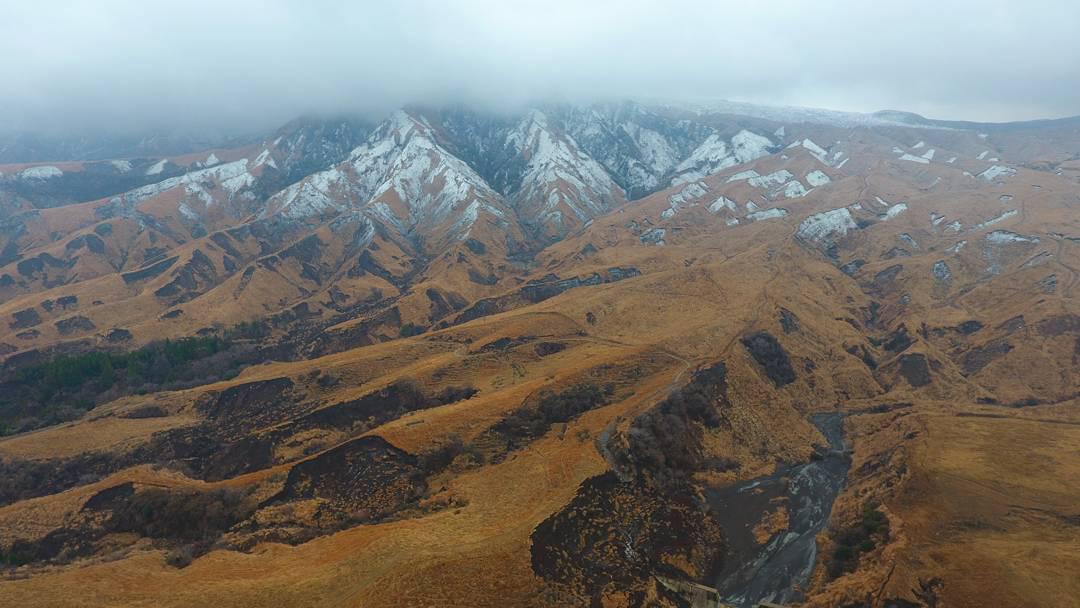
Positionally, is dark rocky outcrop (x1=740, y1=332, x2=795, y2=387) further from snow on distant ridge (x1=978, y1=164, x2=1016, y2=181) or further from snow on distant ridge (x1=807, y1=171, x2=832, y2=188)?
snow on distant ridge (x1=978, y1=164, x2=1016, y2=181)

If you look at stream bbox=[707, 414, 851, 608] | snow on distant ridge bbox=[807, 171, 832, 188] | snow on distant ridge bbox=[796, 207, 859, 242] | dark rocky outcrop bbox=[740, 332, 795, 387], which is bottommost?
stream bbox=[707, 414, 851, 608]

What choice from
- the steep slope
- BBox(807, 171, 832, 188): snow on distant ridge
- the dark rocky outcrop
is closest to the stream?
the steep slope

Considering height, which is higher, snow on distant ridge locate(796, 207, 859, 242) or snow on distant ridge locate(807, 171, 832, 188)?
snow on distant ridge locate(807, 171, 832, 188)

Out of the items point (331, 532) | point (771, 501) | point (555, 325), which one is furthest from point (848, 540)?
point (555, 325)

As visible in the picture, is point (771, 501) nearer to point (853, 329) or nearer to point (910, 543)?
point (910, 543)

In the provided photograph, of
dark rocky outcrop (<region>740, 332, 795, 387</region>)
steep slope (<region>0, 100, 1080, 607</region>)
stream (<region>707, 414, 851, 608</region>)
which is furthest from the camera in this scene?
dark rocky outcrop (<region>740, 332, 795, 387</region>)

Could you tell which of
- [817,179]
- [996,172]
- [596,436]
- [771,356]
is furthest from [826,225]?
[596,436]

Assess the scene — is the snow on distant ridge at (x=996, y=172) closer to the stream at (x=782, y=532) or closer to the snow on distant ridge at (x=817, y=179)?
the snow on distant ridge at (x=817, y=179)

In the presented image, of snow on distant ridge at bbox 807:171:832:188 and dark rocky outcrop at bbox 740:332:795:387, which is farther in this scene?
snow on distant ridge at bbox 807:171:832:188

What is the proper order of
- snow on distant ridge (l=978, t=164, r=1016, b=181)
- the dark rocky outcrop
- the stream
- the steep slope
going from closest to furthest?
the steep slope < the stream < the dark rocky outcrop < snow on distant ridge (l=978, t=164, r=1016, b=181)
